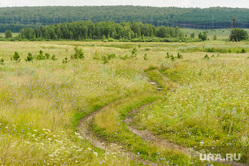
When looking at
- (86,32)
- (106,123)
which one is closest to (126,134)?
(106,123)

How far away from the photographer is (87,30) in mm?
148375

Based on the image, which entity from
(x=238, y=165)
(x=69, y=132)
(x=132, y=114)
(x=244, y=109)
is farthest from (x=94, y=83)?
(x=238, y=165)

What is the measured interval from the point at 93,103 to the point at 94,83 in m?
3.97

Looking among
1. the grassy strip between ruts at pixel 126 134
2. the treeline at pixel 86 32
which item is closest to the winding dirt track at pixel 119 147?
the grassy strip between ruts at pixel 126 134

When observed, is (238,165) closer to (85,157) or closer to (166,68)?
(85,157)

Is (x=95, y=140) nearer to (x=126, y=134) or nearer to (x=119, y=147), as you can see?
(x=119, y=147)

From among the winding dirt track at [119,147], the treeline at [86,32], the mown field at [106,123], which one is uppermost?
the treeline at [86,32]

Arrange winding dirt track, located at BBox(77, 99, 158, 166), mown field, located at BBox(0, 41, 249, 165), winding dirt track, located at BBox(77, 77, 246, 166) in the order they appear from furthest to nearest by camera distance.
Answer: winding dirt track, located at BBox(77, 77, 246, 166)
winding dirt track, located at BBox(77, 99, 158, 166)
mown field, located at BBox(0, 41, 249, 165)

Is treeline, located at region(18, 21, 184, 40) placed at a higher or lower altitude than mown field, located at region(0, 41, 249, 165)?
higher

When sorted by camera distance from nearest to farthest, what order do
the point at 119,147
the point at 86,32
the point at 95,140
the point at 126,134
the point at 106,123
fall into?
the point at 119,147, the point at 95,140, the point at 126,134, the point at 106,123, the point at 86,32

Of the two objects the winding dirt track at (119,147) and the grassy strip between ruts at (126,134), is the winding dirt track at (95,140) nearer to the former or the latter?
the winding dirt track at (119,147)

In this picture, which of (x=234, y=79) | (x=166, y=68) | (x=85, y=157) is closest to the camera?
(x=85, y=157)

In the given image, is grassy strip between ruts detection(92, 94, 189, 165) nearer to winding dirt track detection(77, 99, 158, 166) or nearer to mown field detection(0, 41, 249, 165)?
mown field detection(0, 41, 249, 165)

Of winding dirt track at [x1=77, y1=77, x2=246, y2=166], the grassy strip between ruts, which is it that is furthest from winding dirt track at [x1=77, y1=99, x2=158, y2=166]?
the grassy strip between ruts
